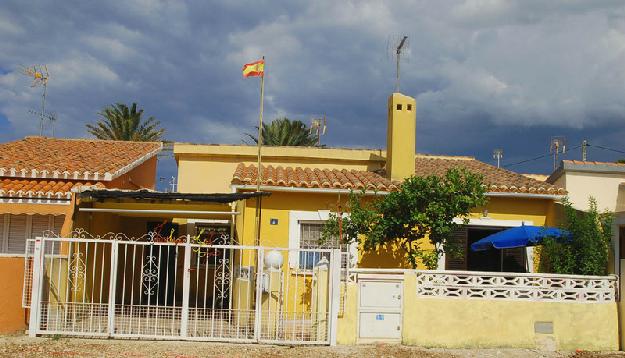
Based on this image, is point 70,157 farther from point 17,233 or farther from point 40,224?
point 17,233

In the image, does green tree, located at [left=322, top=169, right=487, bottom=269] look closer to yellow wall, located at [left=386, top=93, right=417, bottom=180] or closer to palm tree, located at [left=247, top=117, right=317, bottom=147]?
yellow wall, located at [left=386, top=93, right=417, bottom=180]

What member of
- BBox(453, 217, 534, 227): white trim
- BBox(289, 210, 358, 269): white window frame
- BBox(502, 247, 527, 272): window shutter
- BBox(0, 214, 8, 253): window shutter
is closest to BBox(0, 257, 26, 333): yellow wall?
BBox(0, 214, 8, 253): window shutter

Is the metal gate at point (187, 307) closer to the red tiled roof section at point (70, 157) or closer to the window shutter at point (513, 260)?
the red tiled roof section at point (70, 157)

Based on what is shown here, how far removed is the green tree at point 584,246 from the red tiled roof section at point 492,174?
207 cm

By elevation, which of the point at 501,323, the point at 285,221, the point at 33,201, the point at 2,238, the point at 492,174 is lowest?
the point at 501,323

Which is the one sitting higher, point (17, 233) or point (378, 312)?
point (17, 233)

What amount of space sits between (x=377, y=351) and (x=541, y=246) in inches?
205

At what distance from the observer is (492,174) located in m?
17.2

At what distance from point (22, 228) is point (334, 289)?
7.73 m

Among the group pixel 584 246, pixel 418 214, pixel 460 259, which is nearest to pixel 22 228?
pixel 418 214

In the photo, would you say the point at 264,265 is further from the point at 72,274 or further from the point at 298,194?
the point at 72,274

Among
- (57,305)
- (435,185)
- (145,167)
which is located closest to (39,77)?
(145,167)

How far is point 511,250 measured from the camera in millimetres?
15797

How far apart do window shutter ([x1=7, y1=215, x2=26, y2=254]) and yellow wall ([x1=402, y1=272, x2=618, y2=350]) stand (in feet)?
28.8
